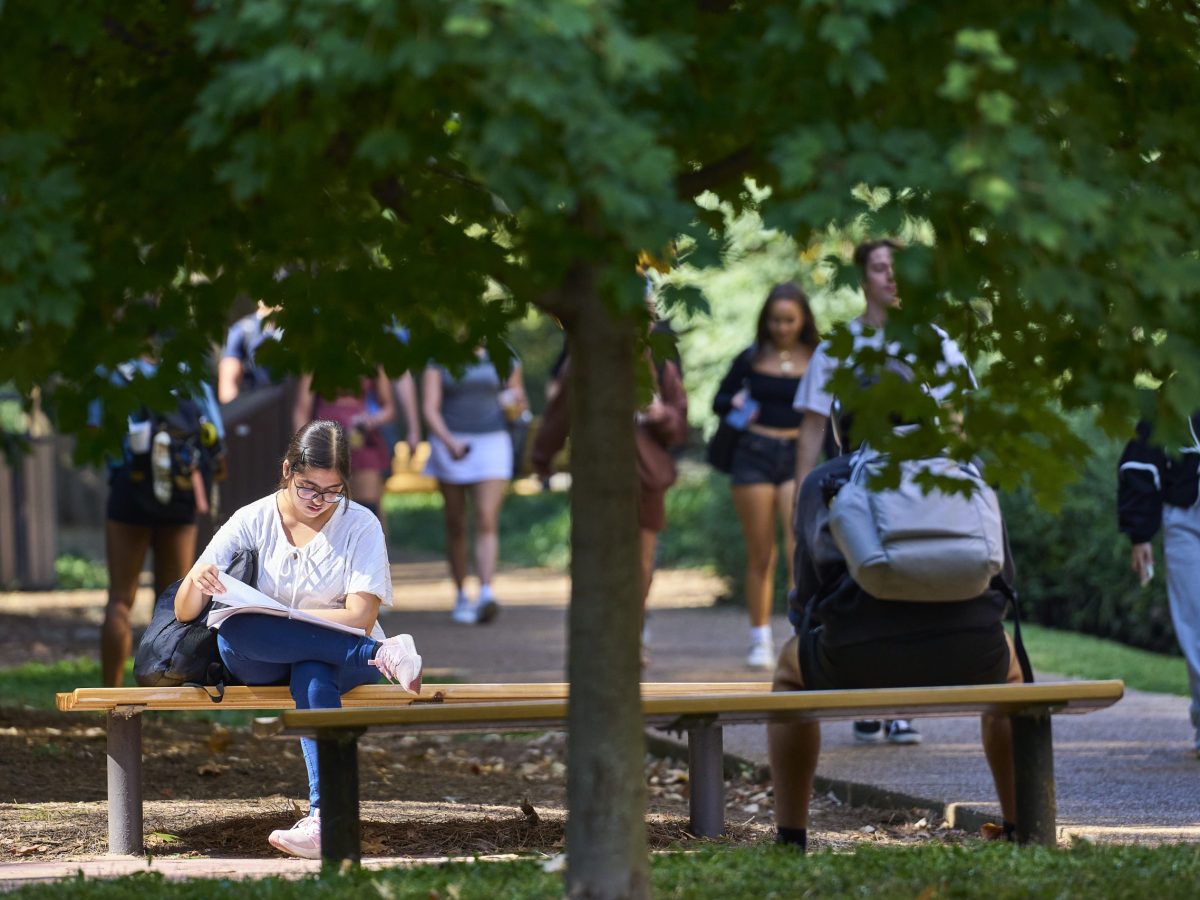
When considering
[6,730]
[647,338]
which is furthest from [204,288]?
[6,730]

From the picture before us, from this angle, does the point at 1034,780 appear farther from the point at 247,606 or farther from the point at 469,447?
the point at 469,447

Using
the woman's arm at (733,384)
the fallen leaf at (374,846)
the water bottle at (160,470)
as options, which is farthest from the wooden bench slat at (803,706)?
the woman's arm at (733,384)

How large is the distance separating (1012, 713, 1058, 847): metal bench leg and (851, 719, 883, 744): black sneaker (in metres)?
2.86

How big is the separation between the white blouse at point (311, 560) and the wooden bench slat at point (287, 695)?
30 cm

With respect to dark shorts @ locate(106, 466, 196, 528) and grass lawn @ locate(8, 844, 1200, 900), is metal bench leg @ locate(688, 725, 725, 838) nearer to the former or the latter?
grass lawn @ locate(8, 844, 1200, 900)

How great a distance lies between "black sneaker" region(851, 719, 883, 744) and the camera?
Result: 26.2ft

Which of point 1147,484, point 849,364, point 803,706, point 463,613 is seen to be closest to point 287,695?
point 803,706

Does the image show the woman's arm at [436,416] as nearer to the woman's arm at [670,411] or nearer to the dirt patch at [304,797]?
the woman's arm at [670,411]

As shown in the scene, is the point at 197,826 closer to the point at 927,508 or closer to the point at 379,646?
the point at 379,646

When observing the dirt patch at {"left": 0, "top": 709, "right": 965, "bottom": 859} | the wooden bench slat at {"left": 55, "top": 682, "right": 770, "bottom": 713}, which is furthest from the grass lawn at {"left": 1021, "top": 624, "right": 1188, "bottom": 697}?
the wooden bench slat at {"left": 55, "top": 682, "right": 770, "bottom": 713}

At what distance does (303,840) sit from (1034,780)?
2.16 m

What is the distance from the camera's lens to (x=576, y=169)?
314cm

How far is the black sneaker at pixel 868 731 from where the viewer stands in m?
7.98

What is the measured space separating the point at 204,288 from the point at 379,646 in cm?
175
